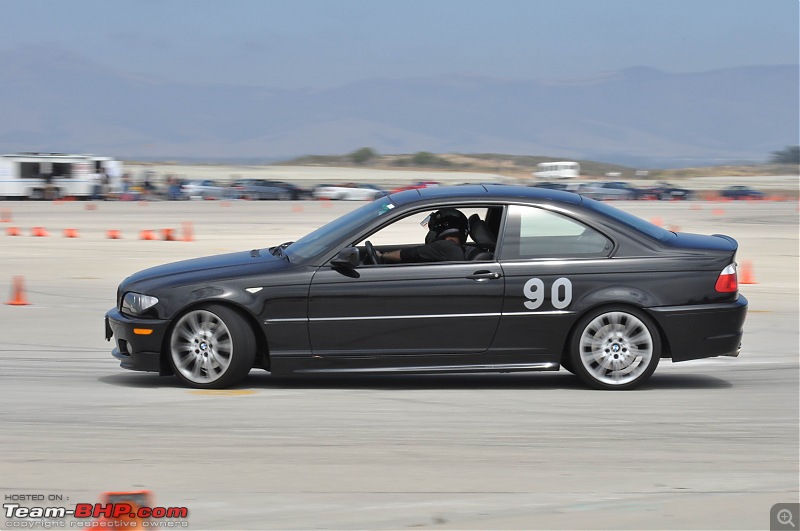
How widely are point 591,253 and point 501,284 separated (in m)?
0.72

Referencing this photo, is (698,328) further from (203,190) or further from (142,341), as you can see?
(203,190)

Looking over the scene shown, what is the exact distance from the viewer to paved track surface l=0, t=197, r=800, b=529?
17.0 ft

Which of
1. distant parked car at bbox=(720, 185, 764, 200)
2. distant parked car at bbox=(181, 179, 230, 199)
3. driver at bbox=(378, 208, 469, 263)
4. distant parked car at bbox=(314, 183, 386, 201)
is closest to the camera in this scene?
driver at bbox=(378, 208, 469, 263)

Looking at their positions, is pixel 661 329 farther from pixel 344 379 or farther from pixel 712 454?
pixel 344 379

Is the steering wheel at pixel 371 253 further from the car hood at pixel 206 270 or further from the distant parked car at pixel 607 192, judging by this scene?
the distant parked car at pixel 607 192

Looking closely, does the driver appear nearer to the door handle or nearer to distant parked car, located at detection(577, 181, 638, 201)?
the door handle

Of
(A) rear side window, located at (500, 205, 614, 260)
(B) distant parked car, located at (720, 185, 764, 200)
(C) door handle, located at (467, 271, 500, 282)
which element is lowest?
(C) door handle, located at (467, 271, 500, 282)

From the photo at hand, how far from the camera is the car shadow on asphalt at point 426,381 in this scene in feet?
26.5

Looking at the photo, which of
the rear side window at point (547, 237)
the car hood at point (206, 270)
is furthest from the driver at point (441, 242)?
the car hood at point (206, 270)

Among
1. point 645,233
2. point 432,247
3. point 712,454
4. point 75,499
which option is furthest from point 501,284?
point 75,499

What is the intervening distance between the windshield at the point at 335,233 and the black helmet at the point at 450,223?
0.40 metres

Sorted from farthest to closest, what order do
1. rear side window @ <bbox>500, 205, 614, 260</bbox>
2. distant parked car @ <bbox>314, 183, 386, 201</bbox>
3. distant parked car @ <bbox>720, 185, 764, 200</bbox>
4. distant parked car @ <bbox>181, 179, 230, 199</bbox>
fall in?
distant parked car @ <bbox>720, 185, 764, 200</bbox> < distant parked car @ <bbox>314, 183, 386, 201</bbox> < distant parked car @ <bbox>181, 179, 230, 199</bbox> < rear side window @ <bbox>500, 205, 614, 260</bbox>

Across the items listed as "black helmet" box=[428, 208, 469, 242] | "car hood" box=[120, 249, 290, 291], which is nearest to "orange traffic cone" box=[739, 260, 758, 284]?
"black helmet" box=[428, 208, 469, 242]

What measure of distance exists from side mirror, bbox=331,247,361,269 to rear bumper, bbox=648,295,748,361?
2112 mm
